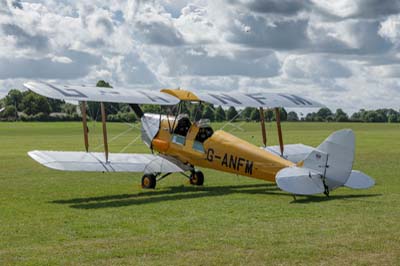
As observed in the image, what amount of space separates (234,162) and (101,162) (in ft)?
10.2

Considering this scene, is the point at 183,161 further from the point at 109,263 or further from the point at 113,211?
the point at 109,263

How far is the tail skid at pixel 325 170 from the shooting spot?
10492mm

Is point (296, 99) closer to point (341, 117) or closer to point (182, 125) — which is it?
point (182, 125)

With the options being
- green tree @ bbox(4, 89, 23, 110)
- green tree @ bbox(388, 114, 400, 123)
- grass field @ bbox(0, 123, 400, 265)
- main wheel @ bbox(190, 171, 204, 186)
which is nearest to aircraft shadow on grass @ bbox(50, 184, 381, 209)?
grass field @ bbox(0, 123, 400, 265)

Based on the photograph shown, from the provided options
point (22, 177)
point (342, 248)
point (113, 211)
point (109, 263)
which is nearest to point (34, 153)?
point (113, 211)

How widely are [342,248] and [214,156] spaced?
6.42m

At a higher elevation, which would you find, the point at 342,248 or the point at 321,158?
the point at 321,158

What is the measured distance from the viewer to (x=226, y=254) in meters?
6.86

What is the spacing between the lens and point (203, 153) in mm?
13625

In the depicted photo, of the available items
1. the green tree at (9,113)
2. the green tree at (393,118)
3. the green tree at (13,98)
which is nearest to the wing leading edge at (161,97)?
the green tree at (9,113)

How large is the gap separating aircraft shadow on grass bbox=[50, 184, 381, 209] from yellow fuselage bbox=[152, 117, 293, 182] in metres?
0.68

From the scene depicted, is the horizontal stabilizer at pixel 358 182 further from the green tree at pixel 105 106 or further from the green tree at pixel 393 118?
the green tree at pixel 393 118

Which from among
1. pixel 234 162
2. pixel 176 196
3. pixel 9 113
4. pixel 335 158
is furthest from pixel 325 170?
pixel 9 113

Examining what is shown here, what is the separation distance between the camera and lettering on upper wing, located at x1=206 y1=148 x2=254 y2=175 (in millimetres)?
12453
